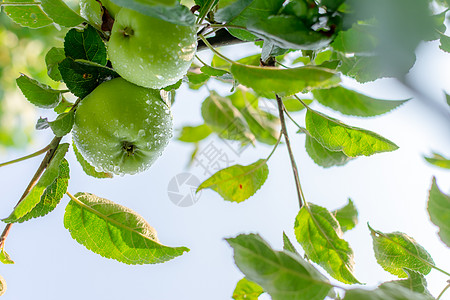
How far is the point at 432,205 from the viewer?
50 centimetres

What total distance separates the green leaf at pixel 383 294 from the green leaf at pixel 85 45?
0.44 metres

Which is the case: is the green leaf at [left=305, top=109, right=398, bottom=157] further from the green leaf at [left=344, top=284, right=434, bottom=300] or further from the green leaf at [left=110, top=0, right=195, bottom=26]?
the green leaf at [left=110, top=0, right=195, bottom=26]

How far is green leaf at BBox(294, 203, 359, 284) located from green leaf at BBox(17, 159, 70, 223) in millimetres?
395

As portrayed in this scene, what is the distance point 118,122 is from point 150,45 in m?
0.13

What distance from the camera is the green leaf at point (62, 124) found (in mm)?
533

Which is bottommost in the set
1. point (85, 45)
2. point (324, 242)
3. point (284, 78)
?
point (324, 242)

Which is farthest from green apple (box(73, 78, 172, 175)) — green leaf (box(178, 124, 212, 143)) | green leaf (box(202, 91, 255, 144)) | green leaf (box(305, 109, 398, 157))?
green leaf (box(178, 124, 212, 143))

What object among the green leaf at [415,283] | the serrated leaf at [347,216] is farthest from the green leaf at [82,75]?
the serrated leaf at [347,216]

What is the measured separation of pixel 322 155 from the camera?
87cm

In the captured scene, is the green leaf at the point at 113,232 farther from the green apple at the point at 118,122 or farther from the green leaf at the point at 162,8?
the green leaf at the point at 162,8

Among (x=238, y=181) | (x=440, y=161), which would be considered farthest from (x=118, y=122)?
(x=440, y=161)

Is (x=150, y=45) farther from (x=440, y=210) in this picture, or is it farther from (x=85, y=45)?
(x=440, y=210)

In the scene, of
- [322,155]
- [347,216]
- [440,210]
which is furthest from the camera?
[347,216]

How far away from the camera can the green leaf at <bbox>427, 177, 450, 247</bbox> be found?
0.49m
